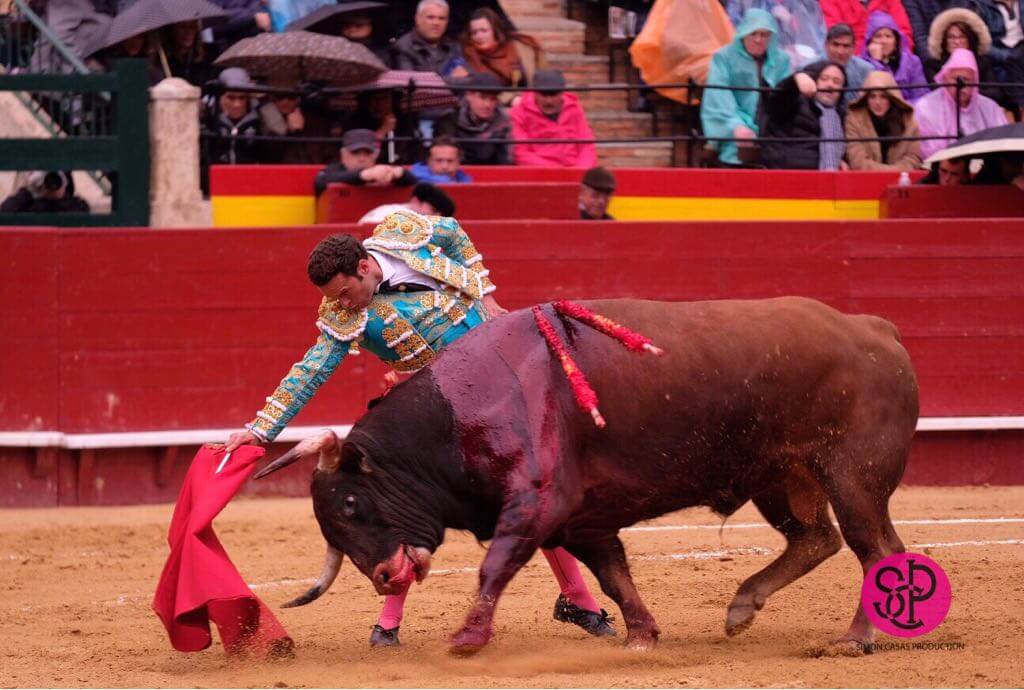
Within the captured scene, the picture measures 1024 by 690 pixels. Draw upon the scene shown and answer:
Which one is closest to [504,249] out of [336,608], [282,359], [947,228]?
[282,359]

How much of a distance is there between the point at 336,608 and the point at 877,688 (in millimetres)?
2386

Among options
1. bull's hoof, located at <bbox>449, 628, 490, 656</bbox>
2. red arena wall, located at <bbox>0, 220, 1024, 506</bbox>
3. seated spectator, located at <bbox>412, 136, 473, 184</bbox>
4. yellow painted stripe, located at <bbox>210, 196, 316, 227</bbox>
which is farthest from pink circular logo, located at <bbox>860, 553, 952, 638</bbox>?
yellow painted stripe, located at <bbox>210, 196, 316, 227</bbox>

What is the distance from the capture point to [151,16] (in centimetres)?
955

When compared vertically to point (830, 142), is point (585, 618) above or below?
below

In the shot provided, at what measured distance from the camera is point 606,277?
30.6 ft

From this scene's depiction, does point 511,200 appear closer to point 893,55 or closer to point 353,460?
point 893,55

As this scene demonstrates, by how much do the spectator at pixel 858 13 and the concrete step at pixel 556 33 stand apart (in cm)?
165

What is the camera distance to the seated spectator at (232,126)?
384 inches

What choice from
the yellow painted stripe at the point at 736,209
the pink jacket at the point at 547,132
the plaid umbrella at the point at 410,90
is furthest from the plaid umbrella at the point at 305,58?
the yellow painted stripe at the point at 736,209

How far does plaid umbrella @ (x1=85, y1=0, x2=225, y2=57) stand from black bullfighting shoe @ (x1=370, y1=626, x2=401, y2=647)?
473cm

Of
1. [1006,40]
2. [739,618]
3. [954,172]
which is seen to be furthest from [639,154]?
[739,618]

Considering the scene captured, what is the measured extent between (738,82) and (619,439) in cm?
582

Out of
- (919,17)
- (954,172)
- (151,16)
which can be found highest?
(151,16)

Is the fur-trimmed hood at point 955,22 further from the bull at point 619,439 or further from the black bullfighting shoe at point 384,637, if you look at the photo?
the black bullfighting shoe at point 384,637
